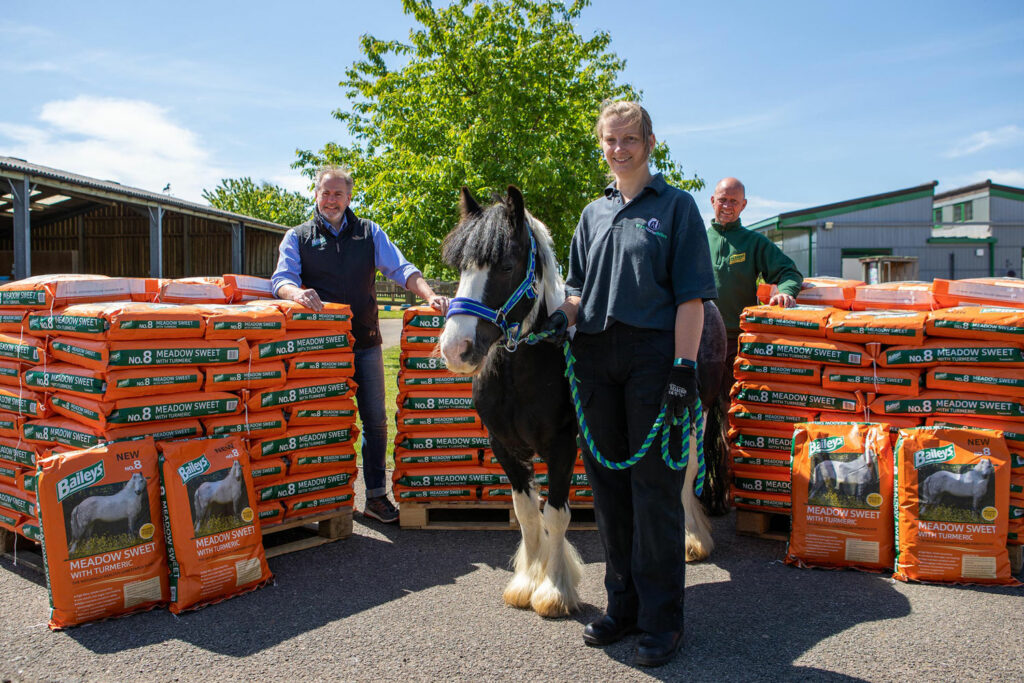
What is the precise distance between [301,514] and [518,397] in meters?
1.73

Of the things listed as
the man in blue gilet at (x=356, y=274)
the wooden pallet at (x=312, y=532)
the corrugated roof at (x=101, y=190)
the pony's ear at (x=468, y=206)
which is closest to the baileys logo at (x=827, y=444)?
the pony's ear at (x=468, y=206)

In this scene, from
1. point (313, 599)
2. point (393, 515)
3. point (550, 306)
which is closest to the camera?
point (550, 306)

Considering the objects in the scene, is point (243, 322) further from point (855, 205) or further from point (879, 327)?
point (855, 205)

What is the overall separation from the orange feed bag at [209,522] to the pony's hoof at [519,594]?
126 cm

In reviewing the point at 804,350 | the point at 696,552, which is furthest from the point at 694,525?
the point at 804,350

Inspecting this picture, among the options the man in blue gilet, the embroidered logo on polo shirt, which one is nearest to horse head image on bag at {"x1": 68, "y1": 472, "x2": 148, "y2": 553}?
the man in blue gilet

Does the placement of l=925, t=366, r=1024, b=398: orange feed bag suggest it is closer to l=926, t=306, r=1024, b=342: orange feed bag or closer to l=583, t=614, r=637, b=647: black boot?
l=926, t=306, r=1024, b=342: orange feed bag

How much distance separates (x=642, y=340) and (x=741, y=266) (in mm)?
2305

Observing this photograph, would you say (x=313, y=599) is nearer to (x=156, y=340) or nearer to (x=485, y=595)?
(x=485, y=595)

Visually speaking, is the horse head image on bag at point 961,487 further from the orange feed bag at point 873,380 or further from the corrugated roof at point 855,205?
the corrugated roof at point 855,205

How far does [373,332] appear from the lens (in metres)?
4.45

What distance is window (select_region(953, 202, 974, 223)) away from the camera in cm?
3161

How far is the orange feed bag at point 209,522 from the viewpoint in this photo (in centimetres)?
299

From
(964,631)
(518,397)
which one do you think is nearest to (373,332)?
(518,397)
